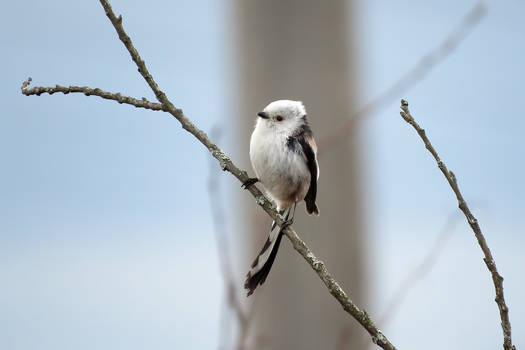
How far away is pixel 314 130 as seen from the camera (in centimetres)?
292

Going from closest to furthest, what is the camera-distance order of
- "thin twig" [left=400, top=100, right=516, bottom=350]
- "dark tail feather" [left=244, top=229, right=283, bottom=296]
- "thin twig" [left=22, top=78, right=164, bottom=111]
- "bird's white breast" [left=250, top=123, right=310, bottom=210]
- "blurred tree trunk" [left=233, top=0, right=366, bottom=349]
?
"thin twig" [left=400, top=100, right=516, bottom=350] → "thin twig" [left=22, top=78, right=164, bottom=111] → "dark tail feather" [left=244, top=229, right=283, bottom=296] → "bird's white breast" [left=250, top=123, right=310, bottom=210] → "blurred tree trunk" [left=233, top=0, right=366, bottom=349]

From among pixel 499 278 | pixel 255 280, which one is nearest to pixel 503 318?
pixel 499 278

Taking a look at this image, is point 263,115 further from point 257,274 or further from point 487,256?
point 487,256

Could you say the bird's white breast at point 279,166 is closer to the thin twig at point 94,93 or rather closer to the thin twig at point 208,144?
the thin twig at point 208,144

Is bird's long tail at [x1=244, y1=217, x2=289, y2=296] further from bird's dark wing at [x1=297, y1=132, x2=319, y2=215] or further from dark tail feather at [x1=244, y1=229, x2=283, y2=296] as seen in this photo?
bird's dark wing at [x1=297, y1=132, x2=319, y2=215]

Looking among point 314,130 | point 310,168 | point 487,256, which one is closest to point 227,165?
point 487,256

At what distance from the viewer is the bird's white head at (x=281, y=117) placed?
1.97 metres

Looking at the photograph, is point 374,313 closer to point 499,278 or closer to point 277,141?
point 277,141

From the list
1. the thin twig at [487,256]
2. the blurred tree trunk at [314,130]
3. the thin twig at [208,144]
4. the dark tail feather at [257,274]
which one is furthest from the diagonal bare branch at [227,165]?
the blurred tree trunk at [314,130]

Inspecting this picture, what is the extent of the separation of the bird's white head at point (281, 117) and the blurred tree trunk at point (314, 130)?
2.86ft

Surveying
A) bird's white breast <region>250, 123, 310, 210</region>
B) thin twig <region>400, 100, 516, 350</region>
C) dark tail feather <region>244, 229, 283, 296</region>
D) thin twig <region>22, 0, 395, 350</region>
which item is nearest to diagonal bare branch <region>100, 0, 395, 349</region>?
thin twig <region>22, 0, 395, 350</region>

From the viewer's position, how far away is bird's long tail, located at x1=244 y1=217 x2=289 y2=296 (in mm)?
1521

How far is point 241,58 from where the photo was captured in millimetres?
3000

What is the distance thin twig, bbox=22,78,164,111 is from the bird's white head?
2.61 feet
